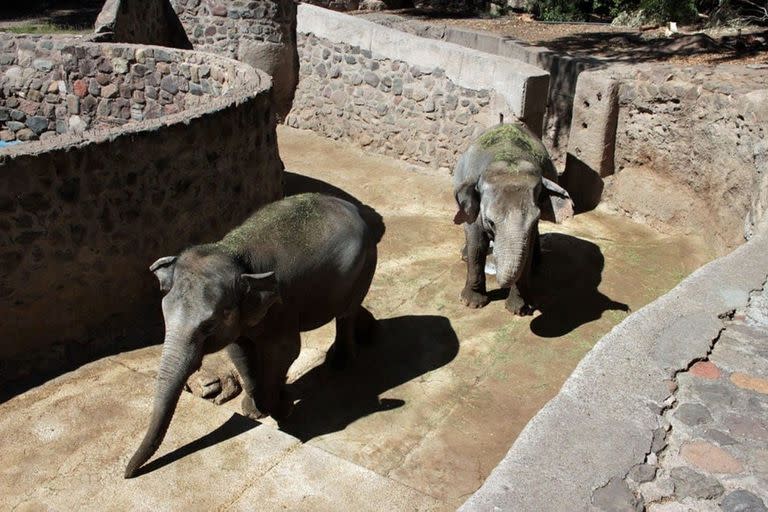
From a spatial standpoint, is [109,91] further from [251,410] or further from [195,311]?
[195,311]

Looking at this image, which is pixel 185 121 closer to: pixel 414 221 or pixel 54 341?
pixel 54 341

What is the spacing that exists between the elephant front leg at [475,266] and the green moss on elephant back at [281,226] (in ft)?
6.53

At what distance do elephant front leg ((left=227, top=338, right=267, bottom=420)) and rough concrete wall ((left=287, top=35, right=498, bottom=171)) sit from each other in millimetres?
5415

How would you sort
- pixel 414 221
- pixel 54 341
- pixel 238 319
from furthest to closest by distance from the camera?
pixel 414 221 → pixel 54 341 → pixel 238 319

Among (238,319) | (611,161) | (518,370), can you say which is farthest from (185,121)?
(611,161)

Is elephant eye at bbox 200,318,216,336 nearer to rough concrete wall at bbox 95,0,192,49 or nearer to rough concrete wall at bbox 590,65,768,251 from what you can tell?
rough concrete wall at bbox 590,65,768,251

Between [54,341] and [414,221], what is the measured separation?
180 inches

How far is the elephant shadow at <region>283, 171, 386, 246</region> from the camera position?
9.49 meters

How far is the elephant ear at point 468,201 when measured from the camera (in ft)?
23.6

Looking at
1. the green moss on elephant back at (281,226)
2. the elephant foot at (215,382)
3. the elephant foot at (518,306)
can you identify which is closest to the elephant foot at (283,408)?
the elephant foot at (215,382)

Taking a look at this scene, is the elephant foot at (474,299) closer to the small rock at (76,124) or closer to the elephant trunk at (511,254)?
the elephant trunk at (511,254)

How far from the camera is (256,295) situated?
4844mm

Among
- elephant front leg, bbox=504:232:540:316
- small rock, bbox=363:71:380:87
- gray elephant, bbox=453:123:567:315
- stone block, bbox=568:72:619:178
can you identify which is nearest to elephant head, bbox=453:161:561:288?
gray elephant, bbox=453:123:567:315

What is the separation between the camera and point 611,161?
973cm
